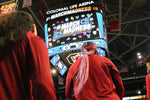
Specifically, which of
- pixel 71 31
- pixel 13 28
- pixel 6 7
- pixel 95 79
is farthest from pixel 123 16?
pixel 13 28

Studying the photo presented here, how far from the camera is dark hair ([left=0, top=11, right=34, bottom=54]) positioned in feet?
3.77

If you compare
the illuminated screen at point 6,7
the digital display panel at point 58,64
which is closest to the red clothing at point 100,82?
the digital display panel at point 58,64

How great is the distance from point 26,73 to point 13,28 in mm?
342

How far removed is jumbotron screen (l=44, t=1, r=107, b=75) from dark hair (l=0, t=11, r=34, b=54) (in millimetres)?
3843

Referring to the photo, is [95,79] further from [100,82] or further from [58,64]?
[58,64]

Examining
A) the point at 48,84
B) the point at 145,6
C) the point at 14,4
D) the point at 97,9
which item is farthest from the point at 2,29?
the point at 145,6

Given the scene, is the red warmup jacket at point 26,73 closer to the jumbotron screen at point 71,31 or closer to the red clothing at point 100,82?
the red clothing at point 100,82

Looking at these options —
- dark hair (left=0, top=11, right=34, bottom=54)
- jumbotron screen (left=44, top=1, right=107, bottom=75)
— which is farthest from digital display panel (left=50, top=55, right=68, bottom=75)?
dark hair (left=0, top=11, right=34, bottom=54)

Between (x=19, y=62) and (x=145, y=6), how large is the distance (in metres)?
13.5

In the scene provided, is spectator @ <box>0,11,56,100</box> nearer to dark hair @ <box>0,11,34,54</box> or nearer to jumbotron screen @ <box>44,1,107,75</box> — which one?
dark hair @ <box>0,11,34,54</box>

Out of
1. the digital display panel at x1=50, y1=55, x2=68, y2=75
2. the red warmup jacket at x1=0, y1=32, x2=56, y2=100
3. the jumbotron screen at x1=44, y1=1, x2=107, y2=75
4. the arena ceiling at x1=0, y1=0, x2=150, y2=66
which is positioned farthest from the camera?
the arena ceiling at x1=0, y1=0, x2=150, y2=66

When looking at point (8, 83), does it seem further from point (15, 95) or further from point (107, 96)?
point (107, 96)

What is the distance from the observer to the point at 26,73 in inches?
46.9

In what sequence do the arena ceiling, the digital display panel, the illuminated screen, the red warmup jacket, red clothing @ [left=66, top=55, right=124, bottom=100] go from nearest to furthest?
the red warmup jacket → red clothing @ [left=66, top=55, right=124, bottom=100] → the digital display panel → the illuminated screen → the arena ceiling
